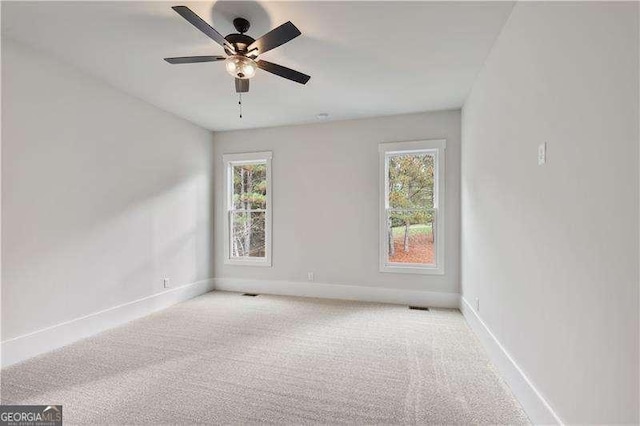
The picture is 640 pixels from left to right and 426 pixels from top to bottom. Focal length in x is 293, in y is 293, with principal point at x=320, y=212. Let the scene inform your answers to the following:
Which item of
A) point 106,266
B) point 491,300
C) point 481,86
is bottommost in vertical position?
point 491,300

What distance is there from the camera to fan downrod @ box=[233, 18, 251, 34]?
7.27 feet

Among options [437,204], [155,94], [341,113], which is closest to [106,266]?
[155,94]

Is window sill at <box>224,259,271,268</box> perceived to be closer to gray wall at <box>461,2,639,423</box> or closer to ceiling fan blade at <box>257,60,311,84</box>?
ceiling fan blade at <box>257,60,311,84</box>

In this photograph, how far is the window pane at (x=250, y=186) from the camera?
5047 mm

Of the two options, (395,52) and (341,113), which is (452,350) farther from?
(341,113)

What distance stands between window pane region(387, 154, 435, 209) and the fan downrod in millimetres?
2777

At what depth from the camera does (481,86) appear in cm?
300

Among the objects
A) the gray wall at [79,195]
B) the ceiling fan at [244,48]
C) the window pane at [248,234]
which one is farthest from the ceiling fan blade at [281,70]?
the window pane at [248,234]

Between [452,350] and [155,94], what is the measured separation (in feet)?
14.4

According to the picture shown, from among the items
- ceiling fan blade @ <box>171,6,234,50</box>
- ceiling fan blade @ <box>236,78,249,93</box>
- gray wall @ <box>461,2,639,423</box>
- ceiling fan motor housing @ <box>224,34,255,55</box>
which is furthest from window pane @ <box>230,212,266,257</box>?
gray wall @ <box>461,2,639,423</box>

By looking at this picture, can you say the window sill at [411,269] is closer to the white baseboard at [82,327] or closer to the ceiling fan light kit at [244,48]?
the ceiling fan light kit at [244,48]

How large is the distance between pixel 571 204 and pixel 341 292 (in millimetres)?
3503

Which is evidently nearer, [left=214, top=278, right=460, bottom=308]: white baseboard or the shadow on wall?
the shadow on wall

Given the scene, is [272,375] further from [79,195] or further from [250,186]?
[250,186]
